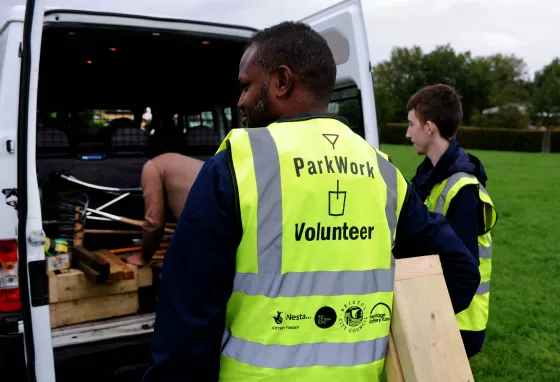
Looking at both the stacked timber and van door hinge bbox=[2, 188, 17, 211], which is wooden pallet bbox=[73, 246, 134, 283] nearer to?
the stacked timber

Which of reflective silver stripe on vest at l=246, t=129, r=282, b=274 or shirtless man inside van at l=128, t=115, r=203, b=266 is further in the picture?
shirtless man inside van at l=128, t=115, r=203, b=266

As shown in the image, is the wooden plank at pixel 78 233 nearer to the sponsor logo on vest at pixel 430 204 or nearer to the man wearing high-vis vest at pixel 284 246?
the sponsor logo on vest at pixel 430 204

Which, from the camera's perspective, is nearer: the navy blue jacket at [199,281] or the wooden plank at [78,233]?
the navy blue jacket at [199,281]

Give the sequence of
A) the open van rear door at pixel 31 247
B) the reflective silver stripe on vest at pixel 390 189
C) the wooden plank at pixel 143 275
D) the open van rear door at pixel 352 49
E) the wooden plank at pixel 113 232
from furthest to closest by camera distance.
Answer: the wooden plank at pixel 113 232
the wooden plank at pixel 143 275
the open van rear door at pixel 352 49
the open van rear door at pixel 31 247
the reflective silver stripe on vest at pixel 390 189

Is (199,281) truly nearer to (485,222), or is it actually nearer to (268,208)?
(268,208)

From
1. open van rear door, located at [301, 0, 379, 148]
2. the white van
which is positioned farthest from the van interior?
open van rear door, located at [301, 0, 379, 148]

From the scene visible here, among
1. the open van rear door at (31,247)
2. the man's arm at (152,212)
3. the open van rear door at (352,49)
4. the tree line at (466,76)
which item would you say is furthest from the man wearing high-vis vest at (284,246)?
the tree line at (466,76)

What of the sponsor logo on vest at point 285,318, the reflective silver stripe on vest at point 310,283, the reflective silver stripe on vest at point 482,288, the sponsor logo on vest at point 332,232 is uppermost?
the sponsor logo on vest at point 332,232

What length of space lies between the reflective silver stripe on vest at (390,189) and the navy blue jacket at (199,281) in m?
0.45

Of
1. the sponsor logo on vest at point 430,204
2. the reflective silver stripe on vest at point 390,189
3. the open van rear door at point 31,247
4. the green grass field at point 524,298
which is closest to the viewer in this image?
the reflective silver stripe on vest at point 390,189

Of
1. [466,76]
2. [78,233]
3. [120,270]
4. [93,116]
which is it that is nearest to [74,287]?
[120,270]

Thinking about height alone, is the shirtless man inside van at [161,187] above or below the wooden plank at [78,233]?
above

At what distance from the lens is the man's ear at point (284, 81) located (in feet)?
4.98

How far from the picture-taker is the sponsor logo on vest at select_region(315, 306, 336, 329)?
1.46 m
